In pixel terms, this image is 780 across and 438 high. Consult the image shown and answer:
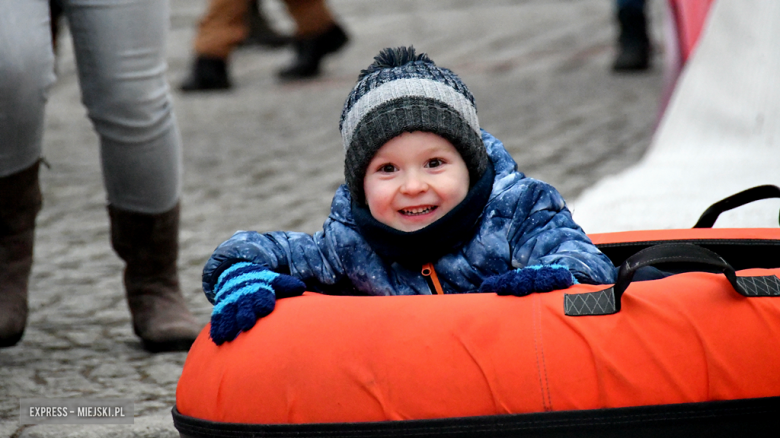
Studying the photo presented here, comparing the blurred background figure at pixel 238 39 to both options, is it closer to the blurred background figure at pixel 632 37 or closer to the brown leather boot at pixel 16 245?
the blurred background figure at pixel 632 37

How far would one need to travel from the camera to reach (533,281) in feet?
5.60

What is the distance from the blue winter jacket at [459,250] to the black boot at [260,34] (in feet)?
22.2

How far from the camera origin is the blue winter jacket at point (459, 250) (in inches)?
77.7

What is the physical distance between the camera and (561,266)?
1786 millimetres

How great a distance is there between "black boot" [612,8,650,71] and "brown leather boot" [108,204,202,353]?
451cm

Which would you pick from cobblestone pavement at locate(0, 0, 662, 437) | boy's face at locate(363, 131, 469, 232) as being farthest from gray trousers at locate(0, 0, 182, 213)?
boy's face at locate(363, 131, 469, 232)

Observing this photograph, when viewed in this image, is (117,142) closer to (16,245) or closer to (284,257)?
(16,245)

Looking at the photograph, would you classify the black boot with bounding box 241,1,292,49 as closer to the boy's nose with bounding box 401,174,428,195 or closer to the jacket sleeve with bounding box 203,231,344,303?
the jacket sleeve with bounding box 203,231,344,303

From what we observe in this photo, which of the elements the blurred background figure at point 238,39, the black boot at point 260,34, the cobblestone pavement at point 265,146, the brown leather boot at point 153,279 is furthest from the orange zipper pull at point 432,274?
the black boot at point 260,34

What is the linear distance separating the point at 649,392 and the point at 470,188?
64cm

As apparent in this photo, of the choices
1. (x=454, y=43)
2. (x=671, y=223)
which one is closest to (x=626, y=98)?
(x=454, y=43)

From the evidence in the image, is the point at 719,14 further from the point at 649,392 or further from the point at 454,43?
the point at 454,43

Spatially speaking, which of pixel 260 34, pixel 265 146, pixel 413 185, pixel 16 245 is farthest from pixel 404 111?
pixel 260 34

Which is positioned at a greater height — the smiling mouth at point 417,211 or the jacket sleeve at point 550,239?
the smiling mouth at point 417,211
